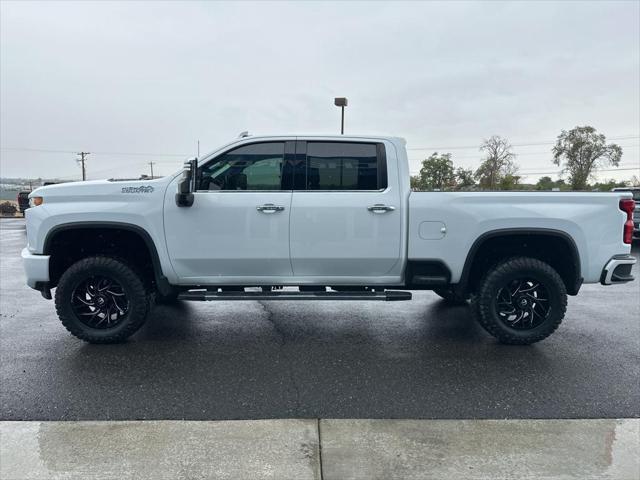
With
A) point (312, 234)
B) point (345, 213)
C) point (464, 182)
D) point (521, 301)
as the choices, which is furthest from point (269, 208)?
point (464, 182)

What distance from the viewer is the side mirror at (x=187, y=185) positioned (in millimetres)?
4273

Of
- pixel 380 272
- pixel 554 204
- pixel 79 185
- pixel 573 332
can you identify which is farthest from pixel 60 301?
pixel 573 332

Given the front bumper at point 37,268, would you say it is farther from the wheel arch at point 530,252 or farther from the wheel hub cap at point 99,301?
the wheel arch at point 530,252

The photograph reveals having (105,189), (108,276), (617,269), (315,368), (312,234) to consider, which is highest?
(105,189)

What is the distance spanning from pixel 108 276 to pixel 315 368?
7.29ft

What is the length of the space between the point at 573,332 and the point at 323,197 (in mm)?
3243

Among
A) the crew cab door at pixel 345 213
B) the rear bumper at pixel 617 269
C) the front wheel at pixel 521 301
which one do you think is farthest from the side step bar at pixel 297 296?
the rear bumper at pixel 617 269

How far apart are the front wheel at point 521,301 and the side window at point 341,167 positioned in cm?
149

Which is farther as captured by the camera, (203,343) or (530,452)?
(203,343)

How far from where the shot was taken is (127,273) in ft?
14.5

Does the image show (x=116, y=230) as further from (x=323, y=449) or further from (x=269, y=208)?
(x=323, y=449)

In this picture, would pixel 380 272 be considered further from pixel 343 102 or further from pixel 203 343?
pixel 343 102

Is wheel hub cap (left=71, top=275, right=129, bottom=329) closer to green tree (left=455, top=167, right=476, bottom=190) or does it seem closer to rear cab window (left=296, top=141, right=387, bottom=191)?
rear cab window (left=296, top=141, right=387, bottom=191)

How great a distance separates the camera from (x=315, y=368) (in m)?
4.02
